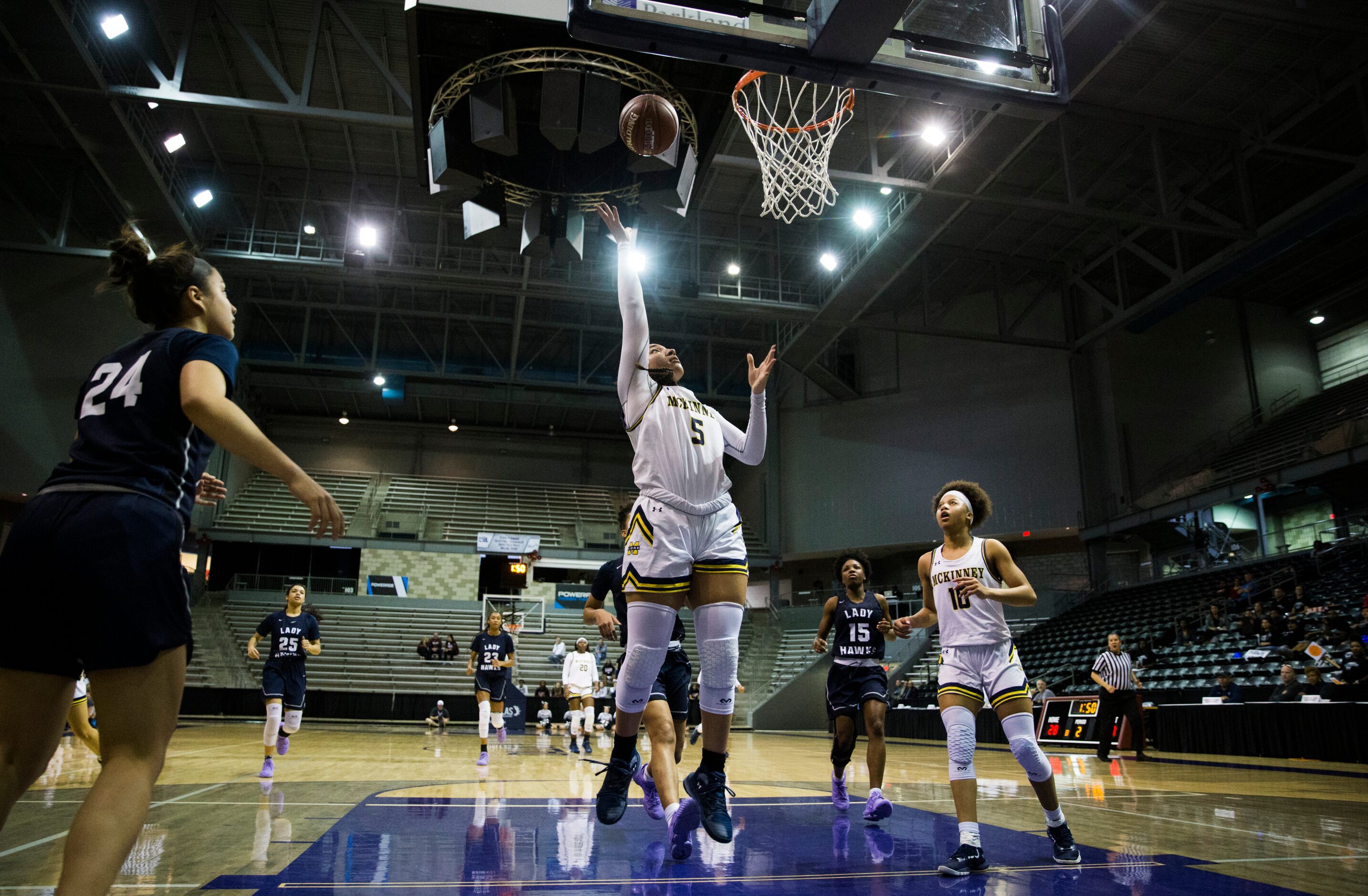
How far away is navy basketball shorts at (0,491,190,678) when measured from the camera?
186cm

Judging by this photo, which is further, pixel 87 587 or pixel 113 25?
pixel 113 25

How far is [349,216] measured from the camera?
20359mm

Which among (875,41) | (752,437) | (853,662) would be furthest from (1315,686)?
(752,437)

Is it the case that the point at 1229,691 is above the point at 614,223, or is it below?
below

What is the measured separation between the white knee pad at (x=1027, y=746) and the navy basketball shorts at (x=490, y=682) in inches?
349

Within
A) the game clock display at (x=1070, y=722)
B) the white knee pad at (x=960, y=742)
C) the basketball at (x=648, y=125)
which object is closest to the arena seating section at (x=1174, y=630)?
the game clock display at (x=1070, y=722)

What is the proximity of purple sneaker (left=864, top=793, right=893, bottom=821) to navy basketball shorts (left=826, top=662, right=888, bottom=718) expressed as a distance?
127 centimetres

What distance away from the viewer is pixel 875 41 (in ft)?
18.1

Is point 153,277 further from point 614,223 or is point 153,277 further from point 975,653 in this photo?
point 975,653

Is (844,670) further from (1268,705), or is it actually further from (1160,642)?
(1160,642)

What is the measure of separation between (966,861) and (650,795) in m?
2.06

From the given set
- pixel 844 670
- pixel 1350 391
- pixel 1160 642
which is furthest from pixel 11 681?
pixel 1350 391

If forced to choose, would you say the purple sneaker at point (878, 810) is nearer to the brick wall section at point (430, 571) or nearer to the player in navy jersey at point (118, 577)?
the player in navy jersey at point (118, 577)

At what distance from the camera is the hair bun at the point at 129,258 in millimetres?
2320
